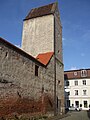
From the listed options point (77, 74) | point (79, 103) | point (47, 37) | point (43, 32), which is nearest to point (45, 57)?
point (47, 37)

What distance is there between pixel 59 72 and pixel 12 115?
41.0ft

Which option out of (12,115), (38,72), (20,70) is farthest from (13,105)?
(38,72)

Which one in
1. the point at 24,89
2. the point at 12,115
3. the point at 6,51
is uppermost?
the point at 6,51

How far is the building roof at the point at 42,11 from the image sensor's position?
24406 millimetres

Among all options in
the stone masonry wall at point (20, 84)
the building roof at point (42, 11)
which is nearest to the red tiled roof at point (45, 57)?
the stone masonry wall at point (20, 84)

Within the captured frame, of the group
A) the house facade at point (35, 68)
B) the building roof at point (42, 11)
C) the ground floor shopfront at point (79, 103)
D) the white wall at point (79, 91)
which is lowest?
the ground floor shopfront at point (79, 103)

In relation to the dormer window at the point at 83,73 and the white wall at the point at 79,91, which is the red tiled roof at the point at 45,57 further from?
the dormer window at the point at 83,73

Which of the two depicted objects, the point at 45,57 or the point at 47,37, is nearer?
the point at 45,57

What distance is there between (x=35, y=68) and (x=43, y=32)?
28.3 ft

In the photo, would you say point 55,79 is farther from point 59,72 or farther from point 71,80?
point 71,80

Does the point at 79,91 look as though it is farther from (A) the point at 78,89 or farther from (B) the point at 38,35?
(B) the point at 38,35

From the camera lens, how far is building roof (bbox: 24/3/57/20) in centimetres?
2441

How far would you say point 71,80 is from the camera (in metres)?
42.0

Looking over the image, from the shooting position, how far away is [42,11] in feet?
82.8
